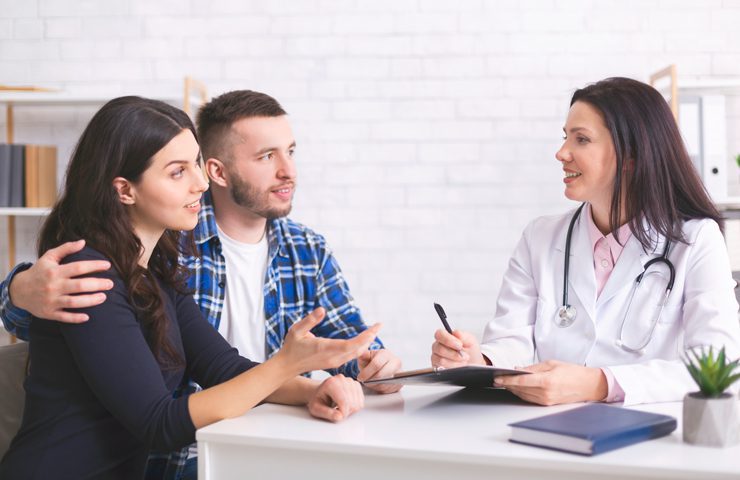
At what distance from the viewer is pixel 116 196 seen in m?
1.62

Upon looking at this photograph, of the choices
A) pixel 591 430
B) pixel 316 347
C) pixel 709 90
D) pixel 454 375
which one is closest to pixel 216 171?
pixel 316 347

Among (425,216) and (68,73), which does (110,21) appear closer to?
(68,73)

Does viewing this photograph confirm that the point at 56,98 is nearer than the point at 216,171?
No

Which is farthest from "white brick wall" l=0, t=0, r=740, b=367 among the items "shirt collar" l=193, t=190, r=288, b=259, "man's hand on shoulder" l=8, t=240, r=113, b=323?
"man's hand on shoulder" l=8, t=240, r=113, b=323

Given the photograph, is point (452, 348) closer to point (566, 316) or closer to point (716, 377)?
point (566, 316)

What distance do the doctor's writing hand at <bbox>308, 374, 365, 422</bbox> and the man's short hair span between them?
107cm

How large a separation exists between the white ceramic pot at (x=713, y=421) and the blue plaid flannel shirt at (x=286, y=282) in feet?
3.19

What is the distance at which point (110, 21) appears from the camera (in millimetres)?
3854

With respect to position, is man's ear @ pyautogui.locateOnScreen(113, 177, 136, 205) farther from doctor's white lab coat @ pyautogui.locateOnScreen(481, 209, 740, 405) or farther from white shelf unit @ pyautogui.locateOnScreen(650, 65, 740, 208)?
white shelf unit @ pyautogui.locateOnScreen(650, 65, 740, 208)

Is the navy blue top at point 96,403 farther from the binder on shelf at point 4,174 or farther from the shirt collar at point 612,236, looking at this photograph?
→ the binder on shelf at point 4,174

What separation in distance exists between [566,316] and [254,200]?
88cm

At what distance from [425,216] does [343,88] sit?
2.25ft

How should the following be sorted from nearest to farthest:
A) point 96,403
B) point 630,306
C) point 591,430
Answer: point 591,430 < point 96,403 < point 630,306

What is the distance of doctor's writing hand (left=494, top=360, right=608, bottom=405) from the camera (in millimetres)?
1507
